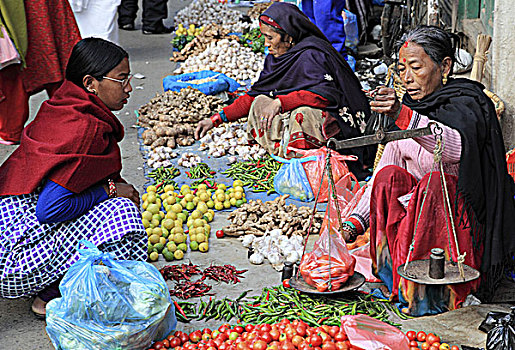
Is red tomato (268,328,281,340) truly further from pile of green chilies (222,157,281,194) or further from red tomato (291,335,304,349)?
pile of green chilies (222,157,281,194)

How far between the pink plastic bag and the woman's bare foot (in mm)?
1526

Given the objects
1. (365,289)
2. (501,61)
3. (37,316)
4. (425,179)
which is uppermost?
(501,61)

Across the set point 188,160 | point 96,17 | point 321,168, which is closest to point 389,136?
point 321,168

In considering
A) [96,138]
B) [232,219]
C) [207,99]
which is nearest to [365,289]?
[232,219]

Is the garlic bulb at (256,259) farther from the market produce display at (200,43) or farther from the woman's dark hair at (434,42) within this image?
the market produce display at (200,43)

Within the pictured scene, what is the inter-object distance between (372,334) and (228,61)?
229 inches

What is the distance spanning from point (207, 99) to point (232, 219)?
2.50 meters

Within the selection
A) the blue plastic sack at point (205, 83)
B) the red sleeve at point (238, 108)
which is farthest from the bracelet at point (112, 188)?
the blue plastic sack at point (205, 83)

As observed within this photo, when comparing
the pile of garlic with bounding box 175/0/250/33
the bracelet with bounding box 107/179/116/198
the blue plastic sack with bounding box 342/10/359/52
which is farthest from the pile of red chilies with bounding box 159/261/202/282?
the pile of garlic with bounding box 175/0/250/33

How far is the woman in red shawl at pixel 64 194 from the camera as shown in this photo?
3.09m

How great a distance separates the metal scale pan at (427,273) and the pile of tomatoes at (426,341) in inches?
9.6

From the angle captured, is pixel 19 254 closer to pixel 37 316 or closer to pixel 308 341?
pixel 37 316

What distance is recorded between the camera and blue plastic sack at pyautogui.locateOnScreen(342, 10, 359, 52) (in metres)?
8.02

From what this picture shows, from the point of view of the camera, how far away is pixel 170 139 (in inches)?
235
